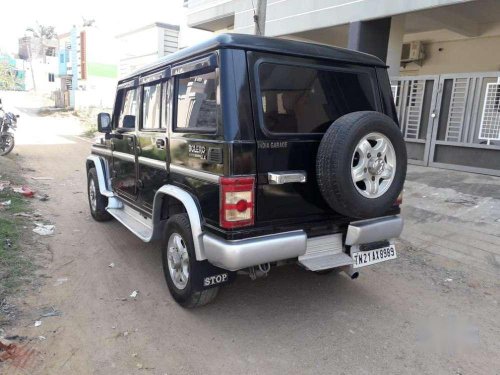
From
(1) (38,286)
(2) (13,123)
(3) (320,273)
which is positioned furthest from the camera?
(2) (13,123)

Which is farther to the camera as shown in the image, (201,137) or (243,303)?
(243,303)

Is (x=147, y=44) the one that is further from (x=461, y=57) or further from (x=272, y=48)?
(x=272, y=48)

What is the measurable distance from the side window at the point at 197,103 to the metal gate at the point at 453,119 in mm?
6191

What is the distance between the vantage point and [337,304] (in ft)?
11.9

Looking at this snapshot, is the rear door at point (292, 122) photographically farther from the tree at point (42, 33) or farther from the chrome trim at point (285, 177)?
the tree at point (42, 33)

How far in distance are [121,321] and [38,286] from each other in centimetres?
111

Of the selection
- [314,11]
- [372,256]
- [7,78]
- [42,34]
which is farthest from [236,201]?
[42,34]

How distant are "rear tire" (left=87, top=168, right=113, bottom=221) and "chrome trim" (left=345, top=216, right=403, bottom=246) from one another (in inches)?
150

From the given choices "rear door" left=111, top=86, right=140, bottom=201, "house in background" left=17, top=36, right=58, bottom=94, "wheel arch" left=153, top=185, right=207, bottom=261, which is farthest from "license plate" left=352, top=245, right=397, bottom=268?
"house in background" left=17, top=36, right=58, bottom=94

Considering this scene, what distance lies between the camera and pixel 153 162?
3932mm

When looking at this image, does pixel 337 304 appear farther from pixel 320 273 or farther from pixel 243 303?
pixel 243 303

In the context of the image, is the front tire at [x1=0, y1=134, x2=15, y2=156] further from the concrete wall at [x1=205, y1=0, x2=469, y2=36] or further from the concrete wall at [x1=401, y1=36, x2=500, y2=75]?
the concrete wall at [x1=401, y1=36, x2=500, y2=75]

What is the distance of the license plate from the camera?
337 cm

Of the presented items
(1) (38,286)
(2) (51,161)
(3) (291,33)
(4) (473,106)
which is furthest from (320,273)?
(2) (51,161)
